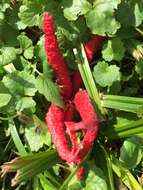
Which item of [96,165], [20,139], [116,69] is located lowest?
[96,165]

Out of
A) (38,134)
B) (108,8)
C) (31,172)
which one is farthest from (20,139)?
(108,8)

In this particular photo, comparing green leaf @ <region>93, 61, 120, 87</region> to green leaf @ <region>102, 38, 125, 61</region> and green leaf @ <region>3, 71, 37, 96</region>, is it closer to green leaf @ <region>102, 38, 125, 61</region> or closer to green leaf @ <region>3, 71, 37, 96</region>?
green leaf @ <region>102, 38, 125, 61</region>

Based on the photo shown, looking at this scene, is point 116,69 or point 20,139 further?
point 20,139

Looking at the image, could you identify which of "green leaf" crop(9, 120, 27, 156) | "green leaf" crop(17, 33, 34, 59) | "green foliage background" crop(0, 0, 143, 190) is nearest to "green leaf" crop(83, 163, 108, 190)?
"green foliage background" crop(0, 0, 143, 190)

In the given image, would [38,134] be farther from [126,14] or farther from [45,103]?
[126,14]

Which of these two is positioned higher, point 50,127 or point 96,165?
point 50,127

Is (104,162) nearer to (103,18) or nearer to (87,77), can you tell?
(87,77)

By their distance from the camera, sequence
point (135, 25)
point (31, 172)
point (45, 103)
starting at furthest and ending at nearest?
point (45, 103)
point (135, 25)
point (31, 172)
